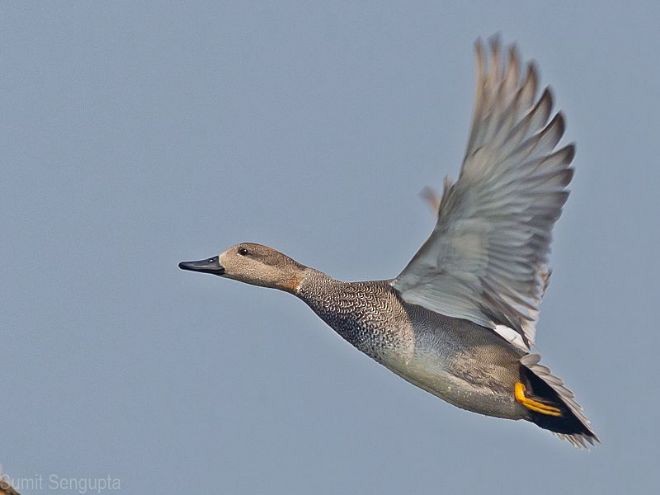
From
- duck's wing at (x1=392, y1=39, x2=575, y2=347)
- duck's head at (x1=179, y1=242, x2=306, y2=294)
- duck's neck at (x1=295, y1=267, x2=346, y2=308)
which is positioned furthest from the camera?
duck's head at (x1=179, y1=242, x2=306, y2=294)

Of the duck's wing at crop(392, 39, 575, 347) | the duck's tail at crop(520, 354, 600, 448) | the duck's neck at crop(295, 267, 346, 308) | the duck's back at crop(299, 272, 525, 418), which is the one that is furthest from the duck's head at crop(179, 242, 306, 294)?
the duck's tail at crop(520, 354, 600, 448)

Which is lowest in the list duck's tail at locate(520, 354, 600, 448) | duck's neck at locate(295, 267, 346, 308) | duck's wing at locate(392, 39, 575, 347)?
duck's tail at locate(520, 354, 600, 448)

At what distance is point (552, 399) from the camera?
6.75 metres

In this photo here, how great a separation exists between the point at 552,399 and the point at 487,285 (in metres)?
0.67

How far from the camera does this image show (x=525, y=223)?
20.6ft

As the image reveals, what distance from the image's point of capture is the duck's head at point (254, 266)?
24.7 feet

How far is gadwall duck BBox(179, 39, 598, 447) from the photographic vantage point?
600cm

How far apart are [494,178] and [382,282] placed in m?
1.09

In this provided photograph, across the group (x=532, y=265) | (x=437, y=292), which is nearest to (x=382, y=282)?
(x=437, y=292)

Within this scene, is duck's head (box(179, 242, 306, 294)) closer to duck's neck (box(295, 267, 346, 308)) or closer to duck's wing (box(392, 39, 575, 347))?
duck's neck (box(295, 267, 346, 308))

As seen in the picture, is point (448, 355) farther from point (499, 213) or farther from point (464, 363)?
point (499, 213)

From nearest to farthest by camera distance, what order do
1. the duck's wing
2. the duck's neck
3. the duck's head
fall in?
1. the duck's wing
2. the duck's neck
3. the duck's head

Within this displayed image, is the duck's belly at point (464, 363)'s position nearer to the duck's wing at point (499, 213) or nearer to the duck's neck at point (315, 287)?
the duck's wing at point (499, 213)

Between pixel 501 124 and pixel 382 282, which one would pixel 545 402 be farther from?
pixel 501 124
